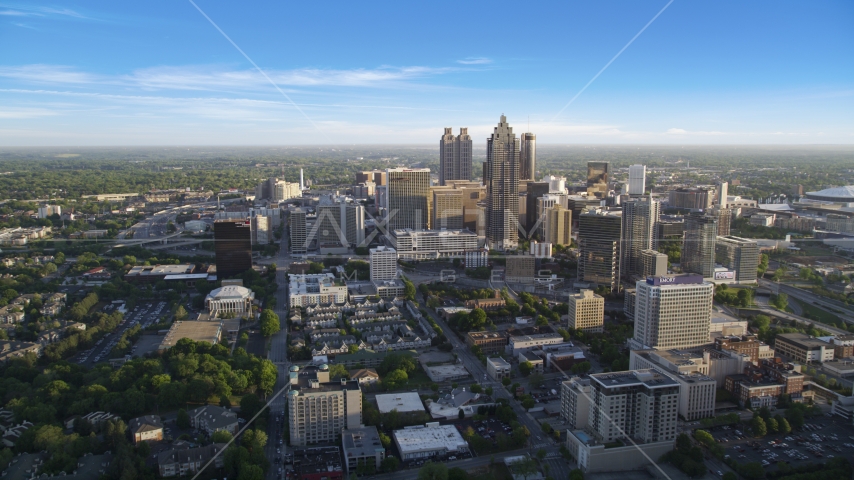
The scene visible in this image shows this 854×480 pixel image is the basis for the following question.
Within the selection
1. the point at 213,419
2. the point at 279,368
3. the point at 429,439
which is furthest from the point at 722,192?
the point at 213,419

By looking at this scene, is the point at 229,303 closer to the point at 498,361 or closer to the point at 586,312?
the point at 498,361

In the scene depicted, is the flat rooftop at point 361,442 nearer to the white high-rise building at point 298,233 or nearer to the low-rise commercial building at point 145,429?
the low-rise commercial building at point 145,429

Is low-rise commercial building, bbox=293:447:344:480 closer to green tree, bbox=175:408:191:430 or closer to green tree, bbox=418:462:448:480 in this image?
green tree, bbox=418:462:448:480

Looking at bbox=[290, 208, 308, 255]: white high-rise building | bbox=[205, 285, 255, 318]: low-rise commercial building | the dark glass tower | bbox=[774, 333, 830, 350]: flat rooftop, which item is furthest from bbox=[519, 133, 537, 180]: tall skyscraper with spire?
bbox=[774, 333, 830, 350]: flat rooftop

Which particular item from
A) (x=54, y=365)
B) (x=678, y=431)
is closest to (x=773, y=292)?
(x=678, y=431)

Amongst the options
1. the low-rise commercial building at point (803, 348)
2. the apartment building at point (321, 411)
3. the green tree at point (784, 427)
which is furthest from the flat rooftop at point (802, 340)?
the apartment building at point (321, 411)

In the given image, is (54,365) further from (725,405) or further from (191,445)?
(725,405)
